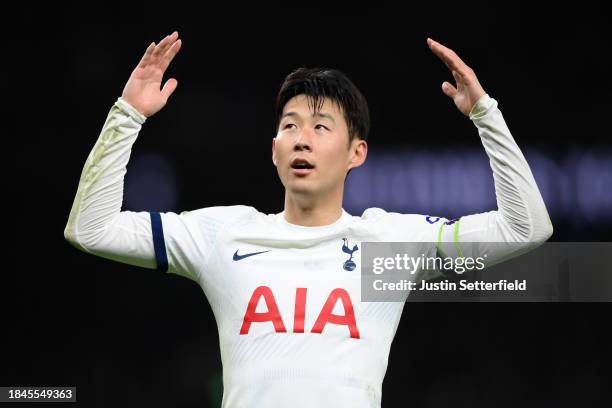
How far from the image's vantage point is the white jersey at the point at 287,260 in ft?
9.28

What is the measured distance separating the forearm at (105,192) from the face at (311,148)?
49 centimetres

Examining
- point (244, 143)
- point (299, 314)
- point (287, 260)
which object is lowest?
point (299, 314)

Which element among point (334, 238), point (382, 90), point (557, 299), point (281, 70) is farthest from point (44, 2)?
point (557, 299)

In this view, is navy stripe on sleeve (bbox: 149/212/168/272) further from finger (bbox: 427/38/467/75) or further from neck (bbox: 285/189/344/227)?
finger (bbox: 427/38/467/75)

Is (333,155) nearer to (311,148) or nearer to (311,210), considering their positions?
(311,148)

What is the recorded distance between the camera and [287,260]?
3008mm

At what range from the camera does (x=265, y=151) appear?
5.19 metres

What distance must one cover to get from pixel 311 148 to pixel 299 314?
0.54 meters

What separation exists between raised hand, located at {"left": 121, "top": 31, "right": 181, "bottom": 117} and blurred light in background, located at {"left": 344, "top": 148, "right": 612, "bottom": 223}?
2.30 m

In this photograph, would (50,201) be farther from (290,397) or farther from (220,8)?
(290,397)

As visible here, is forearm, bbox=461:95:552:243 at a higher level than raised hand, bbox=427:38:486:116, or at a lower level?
lower

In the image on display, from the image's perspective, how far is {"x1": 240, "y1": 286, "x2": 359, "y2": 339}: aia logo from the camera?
9.43 feet

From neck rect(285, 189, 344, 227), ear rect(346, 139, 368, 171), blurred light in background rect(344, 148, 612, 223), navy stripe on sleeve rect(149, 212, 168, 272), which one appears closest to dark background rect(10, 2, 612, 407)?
blurred light in background rect(344, 148, 612, 223)

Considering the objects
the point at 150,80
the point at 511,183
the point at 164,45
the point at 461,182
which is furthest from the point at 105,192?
the point at 461,182
